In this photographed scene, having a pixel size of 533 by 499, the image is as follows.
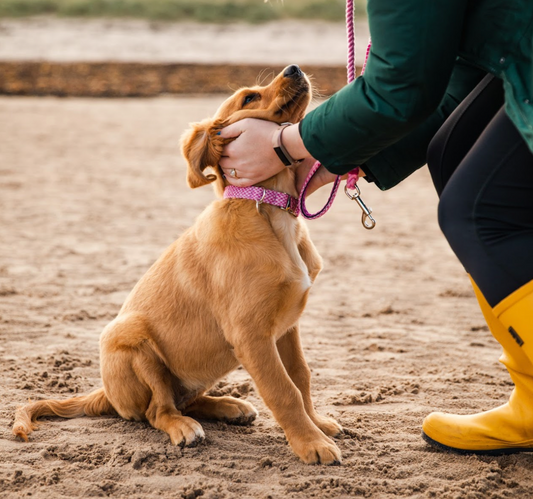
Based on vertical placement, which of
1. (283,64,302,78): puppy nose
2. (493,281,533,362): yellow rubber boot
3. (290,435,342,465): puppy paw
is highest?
(283,64,302,78): puppy nose

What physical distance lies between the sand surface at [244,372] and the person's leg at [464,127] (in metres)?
1.15

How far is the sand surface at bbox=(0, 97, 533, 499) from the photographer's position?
8.70 ft

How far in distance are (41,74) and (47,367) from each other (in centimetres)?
1675

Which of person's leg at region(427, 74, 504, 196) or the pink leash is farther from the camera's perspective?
the pink leash

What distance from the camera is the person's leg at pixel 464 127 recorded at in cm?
255

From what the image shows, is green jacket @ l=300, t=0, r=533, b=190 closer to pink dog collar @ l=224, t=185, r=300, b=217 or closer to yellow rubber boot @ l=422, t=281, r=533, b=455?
pink dog collar @ l=224, t=185, r=300, b=217

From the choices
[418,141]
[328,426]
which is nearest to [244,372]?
[328,426]

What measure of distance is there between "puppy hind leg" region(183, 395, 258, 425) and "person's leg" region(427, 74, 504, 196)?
1.36 metres

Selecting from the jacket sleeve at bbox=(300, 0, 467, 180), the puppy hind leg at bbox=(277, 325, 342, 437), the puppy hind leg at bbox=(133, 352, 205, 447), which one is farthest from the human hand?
the puppy hind leg at bbox=(133, 352, 205, 447)

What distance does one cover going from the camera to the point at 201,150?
9.87ft

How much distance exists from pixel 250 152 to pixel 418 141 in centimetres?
70

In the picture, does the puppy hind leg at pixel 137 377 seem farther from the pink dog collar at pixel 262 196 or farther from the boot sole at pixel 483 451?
the boot sole at pixel 483 451

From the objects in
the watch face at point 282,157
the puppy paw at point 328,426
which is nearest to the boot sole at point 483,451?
the puppy paw at point 328,426

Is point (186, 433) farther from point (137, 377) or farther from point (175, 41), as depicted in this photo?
point (175, 41)
